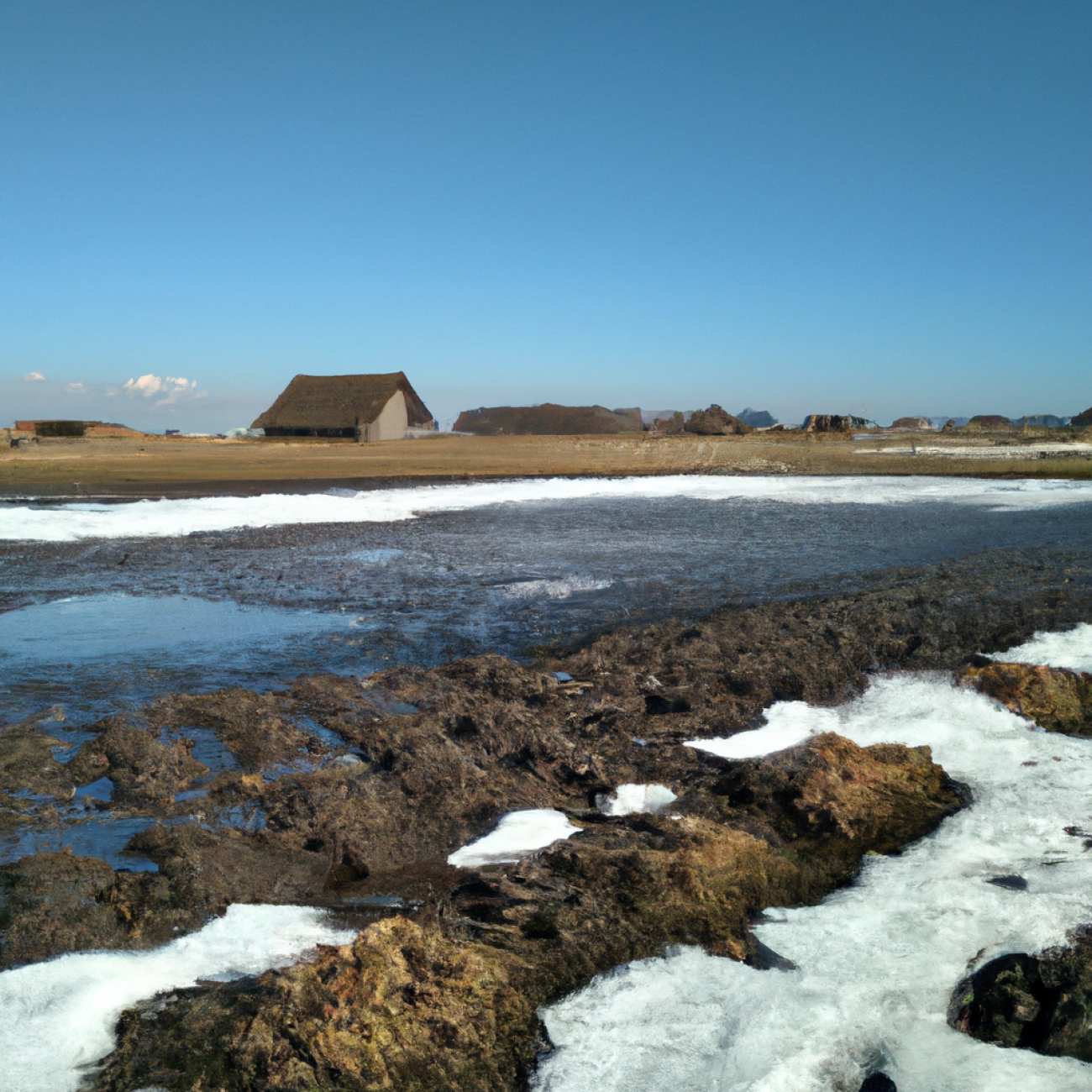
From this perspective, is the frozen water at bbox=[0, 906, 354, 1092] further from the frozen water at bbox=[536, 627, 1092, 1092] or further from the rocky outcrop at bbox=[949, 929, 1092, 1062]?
the rocky outcrop at bbox=[949, 929, 1092, 1062]

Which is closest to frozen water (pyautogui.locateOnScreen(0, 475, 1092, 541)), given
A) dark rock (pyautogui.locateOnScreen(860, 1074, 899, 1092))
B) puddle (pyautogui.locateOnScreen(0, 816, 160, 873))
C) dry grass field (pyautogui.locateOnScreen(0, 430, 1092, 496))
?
dry grass field (pyautogui.locateOnScreen(0, 430, 1092, 496))

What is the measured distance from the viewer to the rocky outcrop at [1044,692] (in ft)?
15.5

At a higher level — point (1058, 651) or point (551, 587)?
point (551, 587)

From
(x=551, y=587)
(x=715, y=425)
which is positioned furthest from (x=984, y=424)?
(x=551, y=587)

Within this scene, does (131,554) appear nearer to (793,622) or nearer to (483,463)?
(793,622)

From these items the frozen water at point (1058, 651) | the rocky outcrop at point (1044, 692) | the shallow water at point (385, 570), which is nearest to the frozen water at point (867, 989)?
the rocky outcrop at point (1044, 692)

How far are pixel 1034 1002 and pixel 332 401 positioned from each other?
3747 centimetres

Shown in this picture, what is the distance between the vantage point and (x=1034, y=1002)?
2.36m

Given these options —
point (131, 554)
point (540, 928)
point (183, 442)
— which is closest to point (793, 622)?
point (540, 928)

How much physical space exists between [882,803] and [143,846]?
3098 mm

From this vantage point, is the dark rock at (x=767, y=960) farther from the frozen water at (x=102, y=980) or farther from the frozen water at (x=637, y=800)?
the frozen water at (x=102, y=980)

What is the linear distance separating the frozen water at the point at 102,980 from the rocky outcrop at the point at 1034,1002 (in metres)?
1.93

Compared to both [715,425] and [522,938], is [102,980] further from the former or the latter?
[715,425]

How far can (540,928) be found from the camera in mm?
2779
